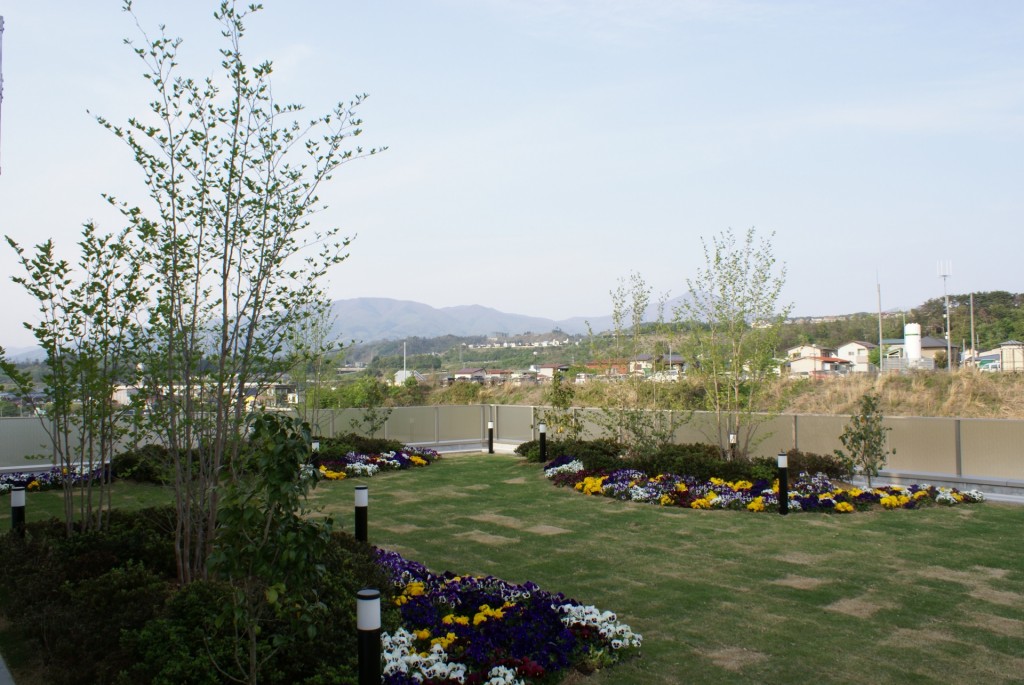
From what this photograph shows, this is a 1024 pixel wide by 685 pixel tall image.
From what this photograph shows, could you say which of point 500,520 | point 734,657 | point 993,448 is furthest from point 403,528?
point 993,448

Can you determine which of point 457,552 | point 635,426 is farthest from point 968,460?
point 457,552

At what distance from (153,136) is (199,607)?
3.74 m

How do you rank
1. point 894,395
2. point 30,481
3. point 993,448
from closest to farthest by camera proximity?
1. point 993,448
2. point 30,481
3. point 894,395

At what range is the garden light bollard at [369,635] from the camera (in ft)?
11.8

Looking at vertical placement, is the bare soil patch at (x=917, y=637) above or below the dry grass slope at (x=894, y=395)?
below

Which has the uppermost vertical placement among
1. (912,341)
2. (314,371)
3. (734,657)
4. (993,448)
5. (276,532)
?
(912,341)

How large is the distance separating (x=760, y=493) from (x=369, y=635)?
8.59m

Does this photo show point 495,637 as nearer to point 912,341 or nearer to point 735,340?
point 735,340

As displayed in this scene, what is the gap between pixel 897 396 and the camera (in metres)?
22.4

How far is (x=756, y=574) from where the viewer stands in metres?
7.23

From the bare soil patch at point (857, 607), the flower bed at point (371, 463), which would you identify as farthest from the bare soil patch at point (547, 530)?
the flower bed at point (371, 463)

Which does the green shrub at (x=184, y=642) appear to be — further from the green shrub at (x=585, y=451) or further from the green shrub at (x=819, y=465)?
the green shrub at (x=819, y=465)

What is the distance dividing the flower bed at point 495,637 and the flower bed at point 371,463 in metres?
8.52

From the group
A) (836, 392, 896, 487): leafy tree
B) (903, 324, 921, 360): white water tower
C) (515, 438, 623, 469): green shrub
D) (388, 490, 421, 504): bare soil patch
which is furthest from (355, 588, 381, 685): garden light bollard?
(903, 324, 921, 360): white water tower
